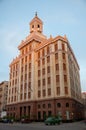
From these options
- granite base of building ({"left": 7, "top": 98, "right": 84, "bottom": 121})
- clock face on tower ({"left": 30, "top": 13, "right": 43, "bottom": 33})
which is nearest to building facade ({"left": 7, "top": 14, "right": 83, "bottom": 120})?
granite base of building ({"left": 7, "top": 98, "right": 84, "bottom": 121})

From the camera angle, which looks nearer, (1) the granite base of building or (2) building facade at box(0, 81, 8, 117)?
(1) the granite base of building

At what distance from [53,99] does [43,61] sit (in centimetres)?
1717

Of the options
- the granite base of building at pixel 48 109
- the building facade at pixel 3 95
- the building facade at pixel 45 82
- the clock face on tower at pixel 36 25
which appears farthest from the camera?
the building facade at pixel 3 95

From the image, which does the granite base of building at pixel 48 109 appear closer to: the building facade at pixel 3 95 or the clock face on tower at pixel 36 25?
the building facade at pixel 3 95

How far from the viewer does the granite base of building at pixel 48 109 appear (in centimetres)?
5156

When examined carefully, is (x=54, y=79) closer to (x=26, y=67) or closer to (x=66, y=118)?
(x=66, y=118)

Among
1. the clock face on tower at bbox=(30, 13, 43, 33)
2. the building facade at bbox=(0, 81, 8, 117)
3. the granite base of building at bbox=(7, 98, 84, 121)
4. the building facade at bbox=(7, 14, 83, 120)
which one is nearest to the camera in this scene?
the granite base of building at bbox=(7, 98, 84, 121)

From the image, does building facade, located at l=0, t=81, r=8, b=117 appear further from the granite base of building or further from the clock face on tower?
the clock face on tower

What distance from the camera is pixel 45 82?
60.1m

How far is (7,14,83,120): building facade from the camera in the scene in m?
54.1

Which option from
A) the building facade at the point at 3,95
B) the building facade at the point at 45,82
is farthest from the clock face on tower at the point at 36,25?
the building facade at the point at 3,95

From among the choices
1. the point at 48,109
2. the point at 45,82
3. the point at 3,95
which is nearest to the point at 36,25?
the point at 45,82

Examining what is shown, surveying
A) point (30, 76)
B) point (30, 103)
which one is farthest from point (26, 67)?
point (30, 103)

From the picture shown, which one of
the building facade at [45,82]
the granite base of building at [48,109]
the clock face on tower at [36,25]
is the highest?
the clock face on tower at [36,25]
